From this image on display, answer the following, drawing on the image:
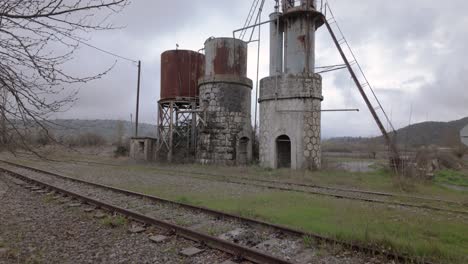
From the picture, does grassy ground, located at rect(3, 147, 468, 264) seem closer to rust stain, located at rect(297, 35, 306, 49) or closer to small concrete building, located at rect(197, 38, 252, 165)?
rust stain, located at rect(297, 35, 306, 49)

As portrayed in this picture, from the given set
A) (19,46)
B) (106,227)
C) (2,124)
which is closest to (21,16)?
(19,46)

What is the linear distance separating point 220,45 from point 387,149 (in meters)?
11.3

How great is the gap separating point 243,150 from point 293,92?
602 centimetres

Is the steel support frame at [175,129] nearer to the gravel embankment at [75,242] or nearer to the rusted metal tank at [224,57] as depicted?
the rusted metal tank at [224,57]

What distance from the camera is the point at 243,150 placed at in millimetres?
21891

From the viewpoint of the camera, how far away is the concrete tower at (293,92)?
56.2 feet

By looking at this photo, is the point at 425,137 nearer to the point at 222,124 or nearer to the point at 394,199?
the point at 222,124

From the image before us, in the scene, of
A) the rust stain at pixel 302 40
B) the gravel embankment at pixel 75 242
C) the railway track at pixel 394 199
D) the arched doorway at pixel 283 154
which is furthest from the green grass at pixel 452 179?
the gravel embankment at pixel 75 242

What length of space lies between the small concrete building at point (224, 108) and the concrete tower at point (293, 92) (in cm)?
275

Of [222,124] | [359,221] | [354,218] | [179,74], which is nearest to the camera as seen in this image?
[359,221]

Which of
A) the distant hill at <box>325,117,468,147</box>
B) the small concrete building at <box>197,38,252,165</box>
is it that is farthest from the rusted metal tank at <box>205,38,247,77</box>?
the distant hill at <box>325,117,468,147</box>

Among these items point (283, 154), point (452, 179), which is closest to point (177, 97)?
point (283, 154)

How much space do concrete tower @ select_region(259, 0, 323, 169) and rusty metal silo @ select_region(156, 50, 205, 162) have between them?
6495 millimetres

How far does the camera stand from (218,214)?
6.80 metres
